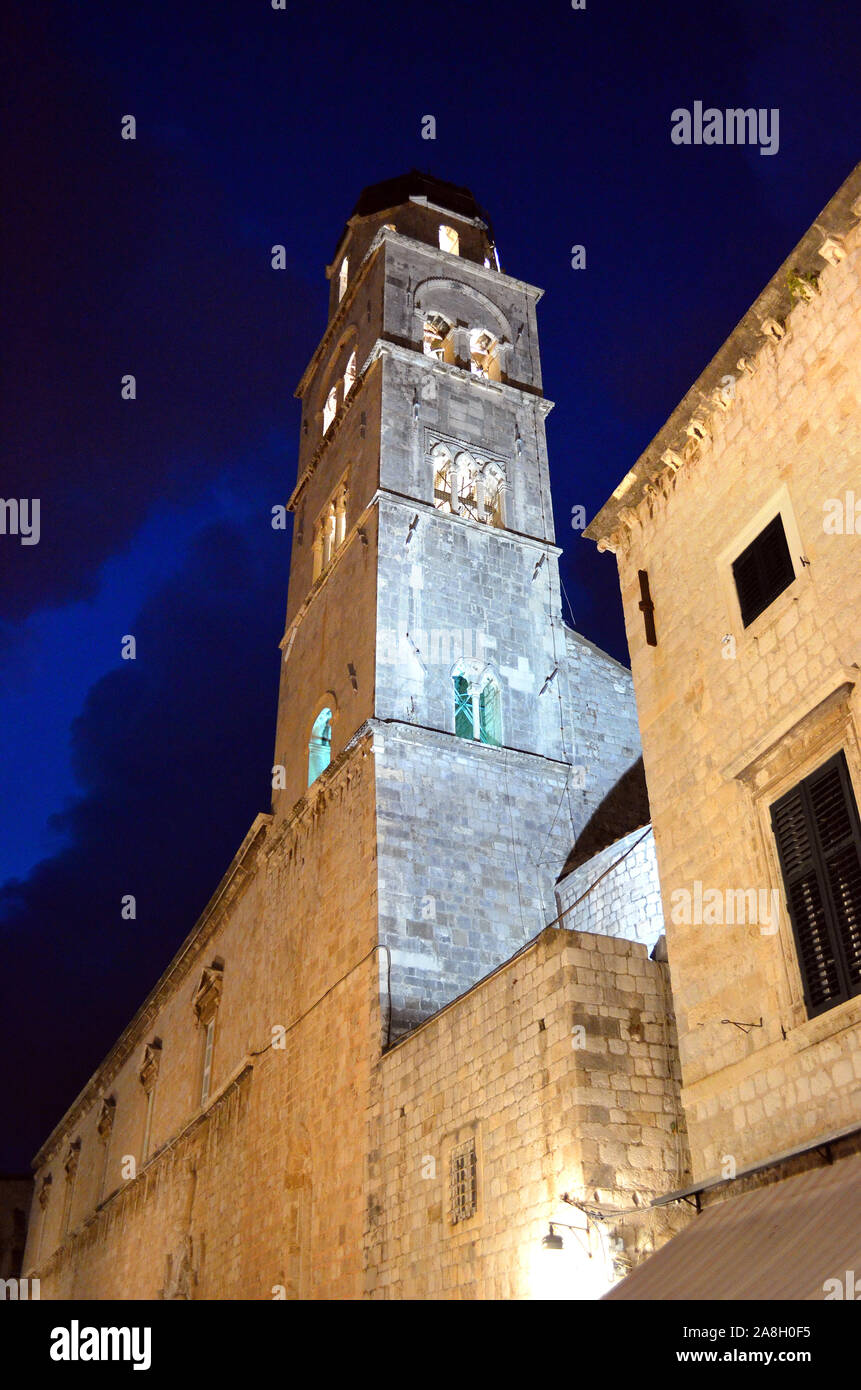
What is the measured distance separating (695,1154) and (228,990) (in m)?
17.8

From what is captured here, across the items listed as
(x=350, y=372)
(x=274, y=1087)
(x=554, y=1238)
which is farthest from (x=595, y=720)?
(x=554, y=1238)

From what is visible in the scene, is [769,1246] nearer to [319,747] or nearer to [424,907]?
[424,907]

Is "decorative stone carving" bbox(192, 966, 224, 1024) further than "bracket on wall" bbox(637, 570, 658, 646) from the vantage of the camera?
Yes

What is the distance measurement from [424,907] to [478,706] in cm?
458

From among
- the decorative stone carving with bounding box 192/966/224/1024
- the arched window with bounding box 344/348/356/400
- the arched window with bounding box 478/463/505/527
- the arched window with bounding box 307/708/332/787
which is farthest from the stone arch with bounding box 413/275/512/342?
the decorative stone carving with bounding box 192/966/224/1024

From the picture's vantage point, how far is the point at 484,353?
85.4 ft

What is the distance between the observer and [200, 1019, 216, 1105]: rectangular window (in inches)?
998

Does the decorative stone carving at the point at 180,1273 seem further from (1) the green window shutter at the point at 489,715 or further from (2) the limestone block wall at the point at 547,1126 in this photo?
(1) the green window shutter at the point at 489,715

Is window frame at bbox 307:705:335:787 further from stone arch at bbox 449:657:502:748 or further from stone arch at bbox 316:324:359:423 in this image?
stone arch at bbox 316:324:359:423

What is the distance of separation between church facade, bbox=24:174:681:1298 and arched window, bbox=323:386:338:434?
8.9 inches

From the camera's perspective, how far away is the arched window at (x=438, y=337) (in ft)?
83.8

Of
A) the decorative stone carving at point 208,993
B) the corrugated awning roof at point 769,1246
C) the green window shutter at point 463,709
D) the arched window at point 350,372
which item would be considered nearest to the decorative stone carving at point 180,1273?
the decorative stone carving at point 208,993

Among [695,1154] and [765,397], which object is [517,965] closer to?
[695,1154]
